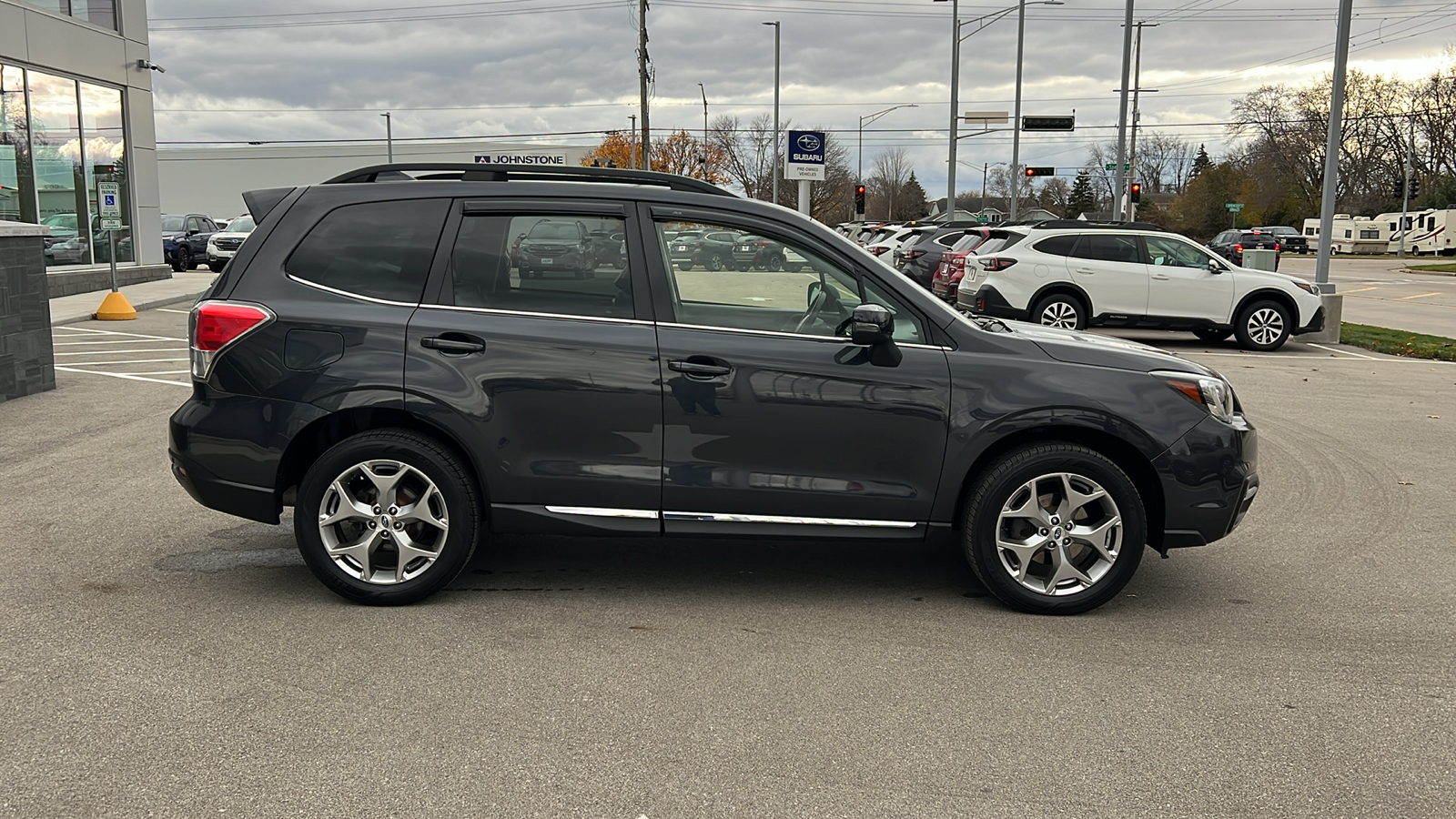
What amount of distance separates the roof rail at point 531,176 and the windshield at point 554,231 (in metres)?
0.33

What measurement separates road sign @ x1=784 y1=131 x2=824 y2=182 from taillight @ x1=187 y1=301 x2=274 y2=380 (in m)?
29.6

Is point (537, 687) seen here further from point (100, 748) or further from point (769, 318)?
point (769, 318)

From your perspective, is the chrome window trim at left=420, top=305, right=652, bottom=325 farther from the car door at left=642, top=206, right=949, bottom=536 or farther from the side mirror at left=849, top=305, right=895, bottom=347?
the side mirror at left=849, top=305, right=895, bottom=347

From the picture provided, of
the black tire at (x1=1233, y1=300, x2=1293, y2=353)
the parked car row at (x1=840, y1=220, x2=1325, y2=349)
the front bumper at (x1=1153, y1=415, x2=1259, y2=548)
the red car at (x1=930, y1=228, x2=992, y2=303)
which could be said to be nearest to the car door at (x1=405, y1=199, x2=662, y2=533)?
the front bumper at (x1=1153, y1=415, x2=1259, y2=548)

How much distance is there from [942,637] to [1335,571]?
235 cm

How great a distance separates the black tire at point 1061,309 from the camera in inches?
658

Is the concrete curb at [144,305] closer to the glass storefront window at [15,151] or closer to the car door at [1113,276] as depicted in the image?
the glass storefront window at [15,151]

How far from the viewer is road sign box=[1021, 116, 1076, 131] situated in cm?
3838

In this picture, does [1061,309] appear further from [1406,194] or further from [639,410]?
[1406,194]

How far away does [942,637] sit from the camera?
186 inches

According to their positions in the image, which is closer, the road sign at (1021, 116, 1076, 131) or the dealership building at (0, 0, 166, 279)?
the dealership building at (0, 0, 166, 279)

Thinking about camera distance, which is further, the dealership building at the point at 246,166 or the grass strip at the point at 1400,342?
the dealership building at the point at 246,166

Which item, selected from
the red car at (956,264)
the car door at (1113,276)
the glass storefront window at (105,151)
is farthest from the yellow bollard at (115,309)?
the car door at (1113,276)

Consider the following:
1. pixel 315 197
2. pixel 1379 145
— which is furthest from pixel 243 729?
pixel 1379 145
